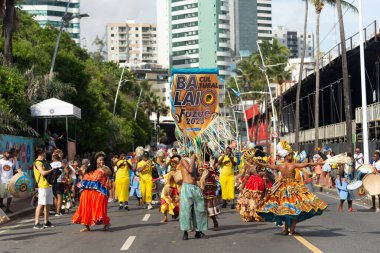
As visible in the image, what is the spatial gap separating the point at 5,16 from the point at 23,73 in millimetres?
6583

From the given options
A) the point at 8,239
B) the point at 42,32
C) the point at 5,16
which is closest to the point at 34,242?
the point at 8,239

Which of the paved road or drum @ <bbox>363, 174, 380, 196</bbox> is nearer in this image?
the paved road

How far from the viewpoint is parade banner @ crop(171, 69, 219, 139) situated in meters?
21.5

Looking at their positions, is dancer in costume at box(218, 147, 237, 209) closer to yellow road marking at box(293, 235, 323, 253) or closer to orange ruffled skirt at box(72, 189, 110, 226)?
orange ruffled skirt at box(72, 189, 110, 226)

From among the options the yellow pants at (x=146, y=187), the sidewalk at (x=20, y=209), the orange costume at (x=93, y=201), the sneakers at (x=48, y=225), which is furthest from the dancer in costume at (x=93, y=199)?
the yellow pants at (x=146, y=187)

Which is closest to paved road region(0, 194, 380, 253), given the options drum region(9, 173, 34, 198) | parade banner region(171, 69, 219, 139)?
drum region(9, 173, 34, 198)

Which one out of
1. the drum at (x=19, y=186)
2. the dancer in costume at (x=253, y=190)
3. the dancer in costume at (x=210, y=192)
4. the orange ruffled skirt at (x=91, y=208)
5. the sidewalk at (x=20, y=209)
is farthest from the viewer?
the sidewalk at (x=20, y=209)

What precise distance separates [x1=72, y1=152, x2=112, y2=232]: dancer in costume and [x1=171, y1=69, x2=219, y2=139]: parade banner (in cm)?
565

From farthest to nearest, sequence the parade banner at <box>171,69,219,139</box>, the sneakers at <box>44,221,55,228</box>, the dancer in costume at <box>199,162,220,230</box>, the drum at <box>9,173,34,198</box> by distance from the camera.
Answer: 1. the parade banner at <box>171,69,219,139</box>
2. the drum at <box>9,173,34,198</box>
3. the sneakers at <box>44,221,55,228</box>
4. the dancer in costume at <box>199,162,220,230</box>

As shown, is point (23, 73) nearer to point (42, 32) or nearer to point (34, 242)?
point (42, 32)

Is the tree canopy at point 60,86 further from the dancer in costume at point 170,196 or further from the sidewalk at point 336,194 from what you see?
the dancer in costume at point 170,196

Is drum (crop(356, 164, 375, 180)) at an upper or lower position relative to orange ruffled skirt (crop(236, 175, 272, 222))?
upper

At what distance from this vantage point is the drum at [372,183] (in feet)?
65.6

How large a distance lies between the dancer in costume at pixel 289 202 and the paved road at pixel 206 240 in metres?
0.43
